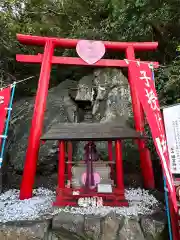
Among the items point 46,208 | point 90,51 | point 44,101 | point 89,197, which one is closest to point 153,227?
point 89,197

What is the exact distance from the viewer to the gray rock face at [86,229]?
4004 millimetres

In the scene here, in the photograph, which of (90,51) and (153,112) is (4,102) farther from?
(153,112)

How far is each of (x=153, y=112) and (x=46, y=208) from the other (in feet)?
9.32

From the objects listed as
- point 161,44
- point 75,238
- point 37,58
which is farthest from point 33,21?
point 75,238

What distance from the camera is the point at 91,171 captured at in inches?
201

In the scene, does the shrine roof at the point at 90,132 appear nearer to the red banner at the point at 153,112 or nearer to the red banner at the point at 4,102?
the red banner at the point at 153,112

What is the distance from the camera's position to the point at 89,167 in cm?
507

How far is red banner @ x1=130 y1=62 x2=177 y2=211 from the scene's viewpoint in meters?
3.75

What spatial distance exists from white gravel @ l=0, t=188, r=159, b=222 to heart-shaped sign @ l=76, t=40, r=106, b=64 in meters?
3.43

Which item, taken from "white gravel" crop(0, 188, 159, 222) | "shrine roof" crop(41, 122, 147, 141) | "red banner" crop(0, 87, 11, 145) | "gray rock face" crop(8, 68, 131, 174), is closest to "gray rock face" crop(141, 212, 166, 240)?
"white gravel" crop(0, 188, 159, 222)

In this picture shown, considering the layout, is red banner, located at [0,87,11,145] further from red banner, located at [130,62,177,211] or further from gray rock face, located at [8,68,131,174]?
red banner, located at [130,62,177,211]

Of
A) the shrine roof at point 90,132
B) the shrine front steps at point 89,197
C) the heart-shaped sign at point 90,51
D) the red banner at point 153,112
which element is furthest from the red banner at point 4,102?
the red banner at point 153,112

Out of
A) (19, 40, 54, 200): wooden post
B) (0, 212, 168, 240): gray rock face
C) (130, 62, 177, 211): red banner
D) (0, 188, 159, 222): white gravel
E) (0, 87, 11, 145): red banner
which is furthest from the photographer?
(19, 40, 54, 200): wooden post

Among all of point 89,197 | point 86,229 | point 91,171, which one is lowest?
point 86,229
